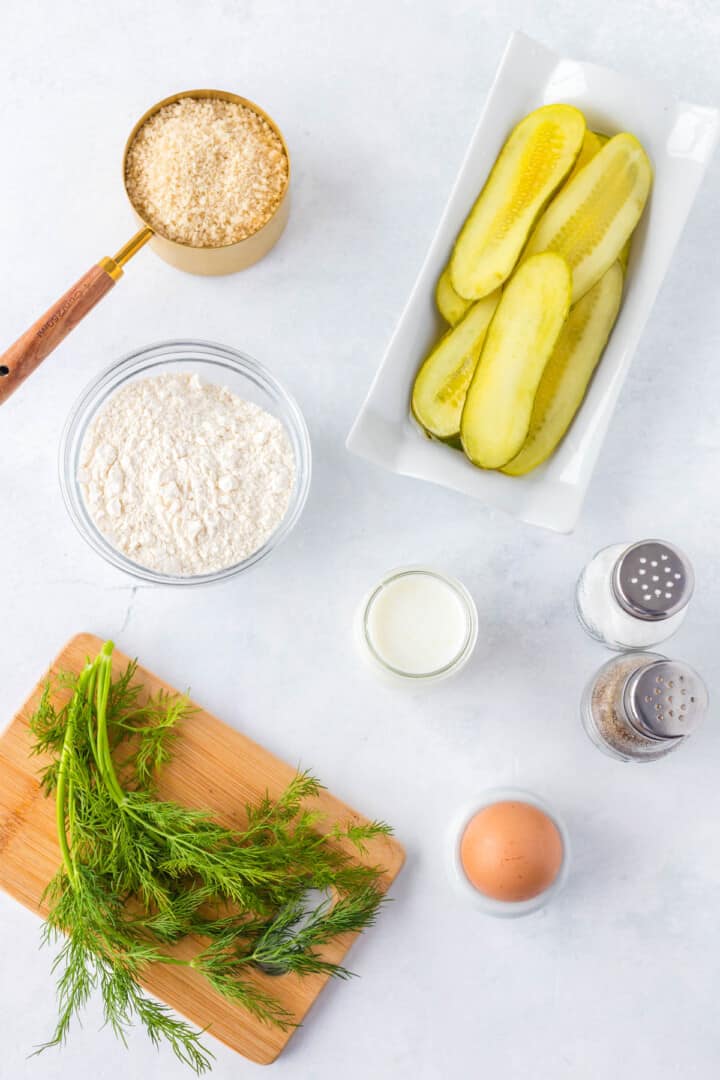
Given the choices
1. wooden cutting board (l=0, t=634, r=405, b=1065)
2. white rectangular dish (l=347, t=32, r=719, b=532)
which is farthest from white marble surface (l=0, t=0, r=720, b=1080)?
white rectangular dish (l=347, t=32, r=719, b=532)

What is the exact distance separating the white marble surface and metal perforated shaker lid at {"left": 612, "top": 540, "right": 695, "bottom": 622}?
245mm

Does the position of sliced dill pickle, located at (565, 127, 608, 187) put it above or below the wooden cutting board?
above

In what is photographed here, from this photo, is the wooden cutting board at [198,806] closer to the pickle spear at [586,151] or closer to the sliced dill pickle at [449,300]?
the sliced dill pickle at [449,300]

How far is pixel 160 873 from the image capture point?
1.46 m

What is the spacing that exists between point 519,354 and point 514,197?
0.89 feet

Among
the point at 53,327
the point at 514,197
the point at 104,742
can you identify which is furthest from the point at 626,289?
the point at 104,742

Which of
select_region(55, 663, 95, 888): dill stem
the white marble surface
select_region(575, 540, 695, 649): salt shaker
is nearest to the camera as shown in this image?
select_region(575, 540, 695, 649): salt shaker

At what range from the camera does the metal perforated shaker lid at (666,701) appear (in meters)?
1.33

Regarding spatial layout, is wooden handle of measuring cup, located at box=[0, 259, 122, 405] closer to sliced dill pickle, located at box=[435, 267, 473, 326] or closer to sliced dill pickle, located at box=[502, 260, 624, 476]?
sliced dill pickle, located at box=[435, 267, 473, 326]

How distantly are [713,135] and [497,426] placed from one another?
579mm

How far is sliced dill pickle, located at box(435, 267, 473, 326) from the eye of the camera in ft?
4.73

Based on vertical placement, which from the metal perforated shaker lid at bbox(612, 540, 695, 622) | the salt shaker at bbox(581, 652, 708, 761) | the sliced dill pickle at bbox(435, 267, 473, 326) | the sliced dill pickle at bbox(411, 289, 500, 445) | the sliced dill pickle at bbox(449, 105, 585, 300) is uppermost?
the sliced dill pickle at bbox(449, 105, 585, 300)

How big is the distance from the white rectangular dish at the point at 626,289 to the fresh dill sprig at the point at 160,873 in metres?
0.56

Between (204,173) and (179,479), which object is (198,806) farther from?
(204,173)
